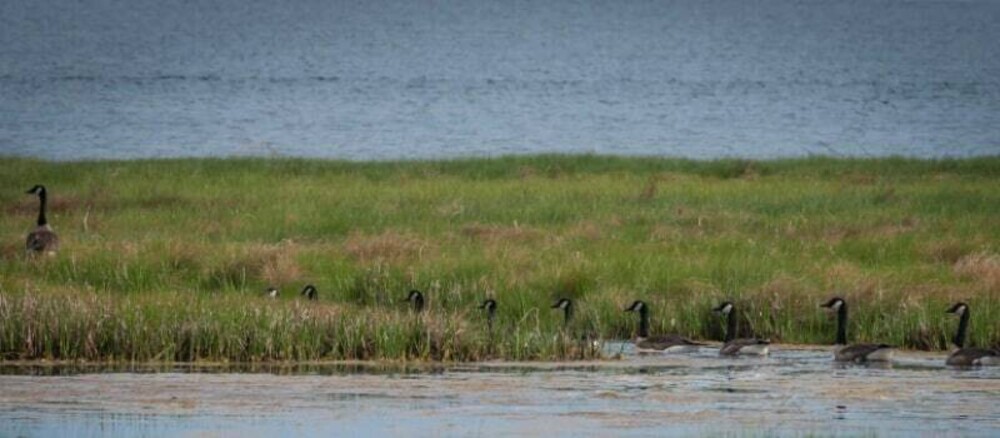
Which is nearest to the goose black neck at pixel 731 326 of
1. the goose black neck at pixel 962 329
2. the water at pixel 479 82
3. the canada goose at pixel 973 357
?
the goose black neck at pixel 962 329

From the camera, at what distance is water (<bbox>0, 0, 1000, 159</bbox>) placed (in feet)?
212

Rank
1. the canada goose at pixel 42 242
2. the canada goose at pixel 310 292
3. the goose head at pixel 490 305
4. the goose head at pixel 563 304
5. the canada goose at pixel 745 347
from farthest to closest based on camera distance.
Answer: the canada goose at pixel 42 242 < the canada goose at pixel 310 292 < the goose head at pixel 563 304 < the goose head at pixel 490 305 < the canada goose at pixel 745 347

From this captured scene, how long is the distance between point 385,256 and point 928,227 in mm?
6796

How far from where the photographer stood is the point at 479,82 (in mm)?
102625

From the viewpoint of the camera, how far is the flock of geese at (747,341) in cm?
1909

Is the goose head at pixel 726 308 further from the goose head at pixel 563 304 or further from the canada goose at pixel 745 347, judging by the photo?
the goose head at pixel 563 304

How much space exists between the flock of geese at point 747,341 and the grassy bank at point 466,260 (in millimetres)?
301

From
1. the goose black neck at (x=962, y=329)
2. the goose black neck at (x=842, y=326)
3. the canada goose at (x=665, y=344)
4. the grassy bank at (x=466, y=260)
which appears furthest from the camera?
the goose black neck at (x=842, y=326)

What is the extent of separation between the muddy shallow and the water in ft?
78.6

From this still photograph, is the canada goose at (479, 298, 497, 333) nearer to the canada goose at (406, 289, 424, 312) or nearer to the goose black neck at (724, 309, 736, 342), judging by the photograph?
the canada goose at (406, 289, 424, 312)

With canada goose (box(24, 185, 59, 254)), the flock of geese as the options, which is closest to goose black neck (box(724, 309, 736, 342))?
the flock of geese

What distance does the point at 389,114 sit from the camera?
7788cm

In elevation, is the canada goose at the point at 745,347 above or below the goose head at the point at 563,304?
below

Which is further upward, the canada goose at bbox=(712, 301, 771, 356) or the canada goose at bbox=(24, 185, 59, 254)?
the canada goose at bbox=(24, 185, 59, 254)
